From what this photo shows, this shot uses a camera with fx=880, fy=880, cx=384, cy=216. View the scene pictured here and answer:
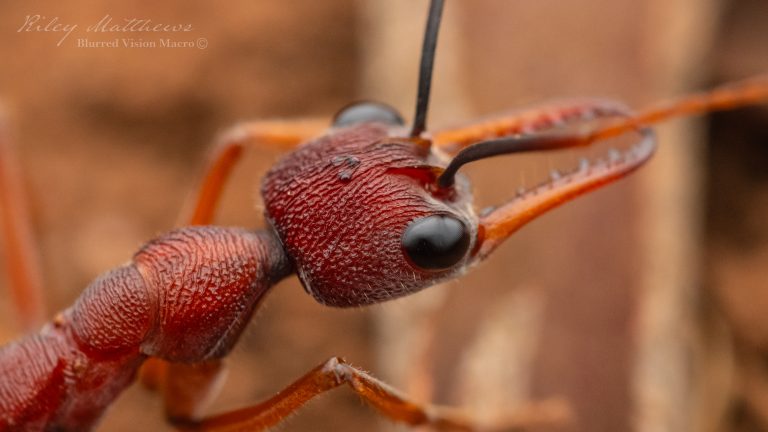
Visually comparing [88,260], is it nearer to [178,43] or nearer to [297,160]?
[178,43]

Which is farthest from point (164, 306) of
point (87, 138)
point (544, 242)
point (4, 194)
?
point (87, 138)

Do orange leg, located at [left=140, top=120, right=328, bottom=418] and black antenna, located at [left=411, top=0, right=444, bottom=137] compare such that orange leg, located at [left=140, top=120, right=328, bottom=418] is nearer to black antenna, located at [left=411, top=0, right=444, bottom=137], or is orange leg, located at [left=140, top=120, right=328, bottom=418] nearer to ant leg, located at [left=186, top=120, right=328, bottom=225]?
ant leg, located at [left=186, top=120, right=328, bottom=225]

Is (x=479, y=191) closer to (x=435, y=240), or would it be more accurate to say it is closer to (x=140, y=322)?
(x=435, y=240)

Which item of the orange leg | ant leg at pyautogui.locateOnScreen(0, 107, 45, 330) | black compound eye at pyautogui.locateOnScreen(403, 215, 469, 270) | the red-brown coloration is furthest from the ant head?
ant leg at pyautogui.locateOnScreen(0, 107, 45, 330)

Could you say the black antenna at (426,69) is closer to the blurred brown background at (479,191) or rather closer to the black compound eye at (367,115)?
the black compound eye at (367,115)

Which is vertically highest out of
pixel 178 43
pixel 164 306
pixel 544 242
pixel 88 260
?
pixel 178 43

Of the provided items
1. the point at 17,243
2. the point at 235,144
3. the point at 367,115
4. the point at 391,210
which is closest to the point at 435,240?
the point at 391,210

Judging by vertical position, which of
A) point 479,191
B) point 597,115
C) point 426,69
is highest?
point 426,69
